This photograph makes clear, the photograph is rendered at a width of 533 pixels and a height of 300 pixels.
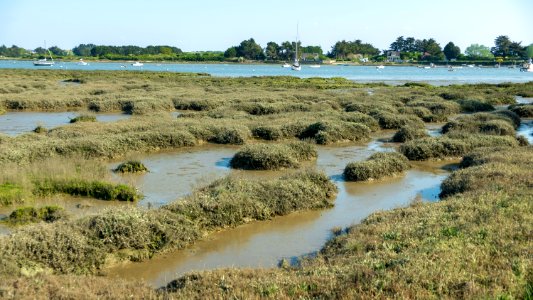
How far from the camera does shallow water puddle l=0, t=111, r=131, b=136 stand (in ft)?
92.3

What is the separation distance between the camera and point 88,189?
14.2 meters

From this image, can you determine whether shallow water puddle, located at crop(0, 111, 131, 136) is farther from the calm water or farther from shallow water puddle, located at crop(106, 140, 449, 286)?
the calm water

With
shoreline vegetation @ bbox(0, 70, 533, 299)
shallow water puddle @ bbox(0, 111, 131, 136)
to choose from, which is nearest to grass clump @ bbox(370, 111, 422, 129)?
shoreline vegetation @ bbox(0, 70, 533, 299)

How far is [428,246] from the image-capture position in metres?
8.14

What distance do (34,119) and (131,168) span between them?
18219mm

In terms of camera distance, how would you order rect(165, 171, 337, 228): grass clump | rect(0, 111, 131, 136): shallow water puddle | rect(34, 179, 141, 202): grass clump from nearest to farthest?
1. rect(165, 171, 337, 228): grass clump
2. rect(34, 179, 141, 202): grass clump
3. rect(0, 111, 131, 136): shallow water puddle

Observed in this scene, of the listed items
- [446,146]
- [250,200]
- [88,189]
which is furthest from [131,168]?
[446,146]

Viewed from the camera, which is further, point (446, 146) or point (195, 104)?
point (195, 104)

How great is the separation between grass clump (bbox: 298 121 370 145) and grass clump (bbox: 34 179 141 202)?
39.9 ft

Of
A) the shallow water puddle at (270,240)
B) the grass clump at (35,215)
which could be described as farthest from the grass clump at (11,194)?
the shallow water puddle at (270,240)

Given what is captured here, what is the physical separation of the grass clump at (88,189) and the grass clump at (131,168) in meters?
2.96

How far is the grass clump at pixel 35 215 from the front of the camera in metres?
11.5

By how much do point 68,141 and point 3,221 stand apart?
830 cm

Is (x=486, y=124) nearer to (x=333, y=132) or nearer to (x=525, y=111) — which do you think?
(x=333, y=132)
